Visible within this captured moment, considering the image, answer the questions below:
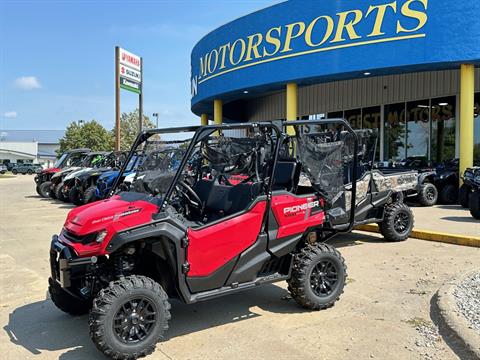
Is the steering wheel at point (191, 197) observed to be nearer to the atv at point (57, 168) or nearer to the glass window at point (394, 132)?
the atv at point (57, 168)

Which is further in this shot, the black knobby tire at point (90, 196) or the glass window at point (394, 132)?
the glass window at point (394, 132)

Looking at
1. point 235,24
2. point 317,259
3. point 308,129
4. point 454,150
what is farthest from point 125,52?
point 317,259

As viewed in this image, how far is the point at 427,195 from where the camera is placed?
1263 centimetres

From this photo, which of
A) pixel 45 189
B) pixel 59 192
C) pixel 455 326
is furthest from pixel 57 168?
pixel 455 326

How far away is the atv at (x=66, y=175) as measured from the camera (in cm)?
1529

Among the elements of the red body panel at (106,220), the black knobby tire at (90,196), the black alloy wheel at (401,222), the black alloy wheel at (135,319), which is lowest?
the black alloy wheel at (135,319)

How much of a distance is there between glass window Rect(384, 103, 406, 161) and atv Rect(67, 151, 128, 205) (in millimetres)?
10869

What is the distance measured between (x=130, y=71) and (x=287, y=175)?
20.1m

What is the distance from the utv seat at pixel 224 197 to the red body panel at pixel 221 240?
0.25 meters

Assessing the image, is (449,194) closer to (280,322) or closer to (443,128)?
(443,128)

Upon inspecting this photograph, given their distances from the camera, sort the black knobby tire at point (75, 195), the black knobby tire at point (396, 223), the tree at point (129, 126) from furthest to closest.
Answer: the tree at point (129, 126) < the black knobby tire at point (75, 195) < the black knobby tire at point (396, 223)

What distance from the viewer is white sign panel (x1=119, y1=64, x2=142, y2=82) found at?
2314cm

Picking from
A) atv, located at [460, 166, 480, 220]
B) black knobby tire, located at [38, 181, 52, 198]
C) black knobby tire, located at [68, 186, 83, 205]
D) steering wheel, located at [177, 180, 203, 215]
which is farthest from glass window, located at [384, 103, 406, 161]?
steering wheel, located at [177, 180, 203, 215]

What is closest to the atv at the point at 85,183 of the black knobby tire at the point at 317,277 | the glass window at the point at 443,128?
the black knobby tire at the point at 317,277
